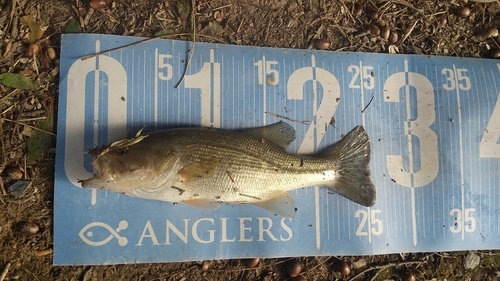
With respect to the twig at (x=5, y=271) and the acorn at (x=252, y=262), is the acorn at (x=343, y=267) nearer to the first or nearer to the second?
the acorn at (x=252, y=262)

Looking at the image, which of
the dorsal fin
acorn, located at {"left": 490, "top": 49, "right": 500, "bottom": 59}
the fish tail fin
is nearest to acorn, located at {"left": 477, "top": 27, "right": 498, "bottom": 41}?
acorn, located at {"left": 490, "top": 49, "right": 500, "bottom": 59}

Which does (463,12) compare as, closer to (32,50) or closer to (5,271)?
(32,50)

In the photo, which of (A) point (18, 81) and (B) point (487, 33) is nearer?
(A) point (18, 81)

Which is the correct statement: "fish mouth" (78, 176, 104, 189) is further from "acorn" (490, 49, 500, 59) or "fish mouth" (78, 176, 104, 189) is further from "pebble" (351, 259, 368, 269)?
"acorn" (490, 49, 500, 59)

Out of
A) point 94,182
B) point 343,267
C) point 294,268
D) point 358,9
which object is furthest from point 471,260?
point 94,182

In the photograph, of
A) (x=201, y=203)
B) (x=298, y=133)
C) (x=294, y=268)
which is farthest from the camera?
(x=298, y=133)

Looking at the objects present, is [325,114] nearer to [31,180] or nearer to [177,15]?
[177,15]

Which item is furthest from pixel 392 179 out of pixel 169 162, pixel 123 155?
pixel 123 155
